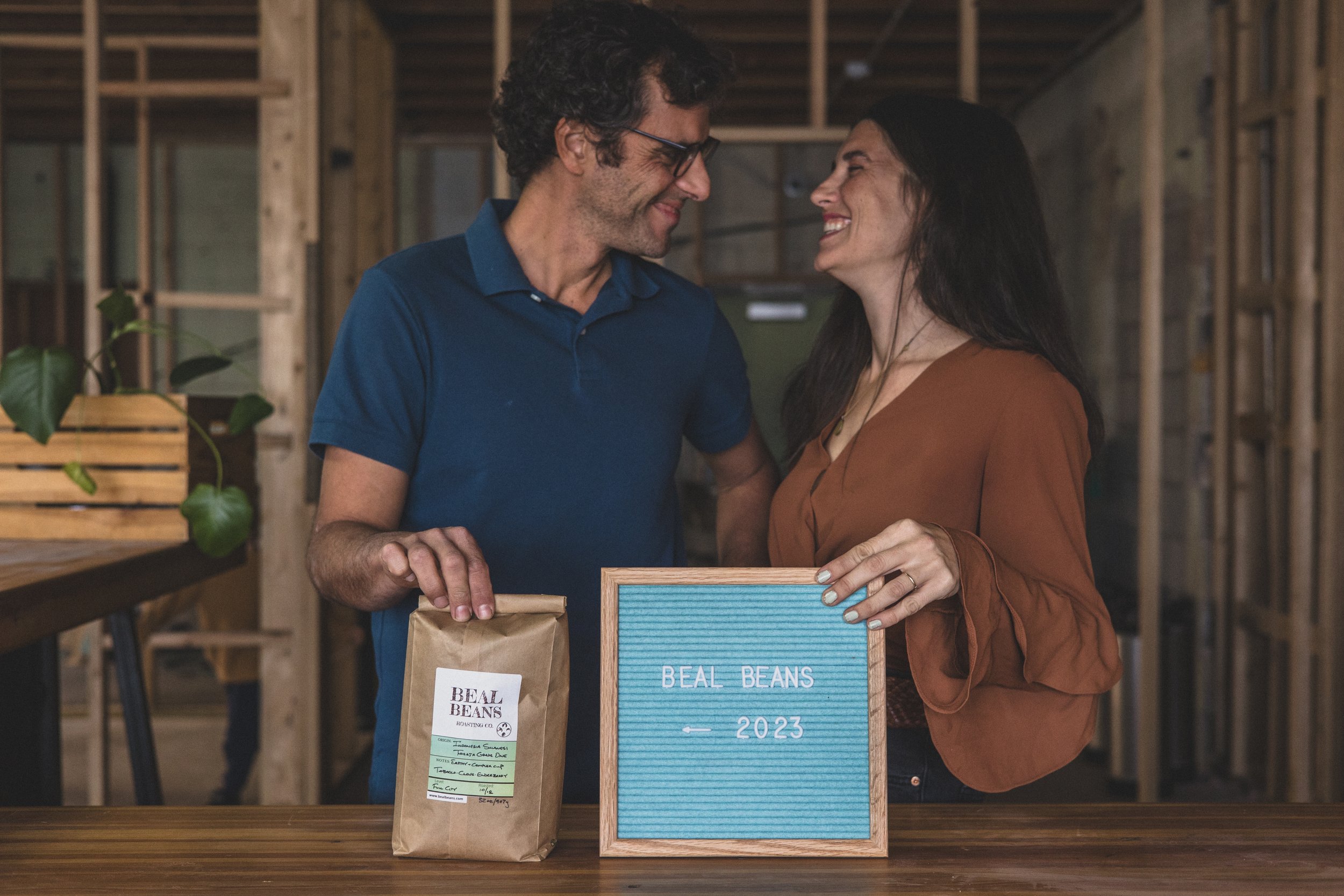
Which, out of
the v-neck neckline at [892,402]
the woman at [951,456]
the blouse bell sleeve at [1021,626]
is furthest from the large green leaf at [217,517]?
the blouse bell sleeve at [1021,626]

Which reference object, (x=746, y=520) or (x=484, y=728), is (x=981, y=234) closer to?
(x=746, y=520)

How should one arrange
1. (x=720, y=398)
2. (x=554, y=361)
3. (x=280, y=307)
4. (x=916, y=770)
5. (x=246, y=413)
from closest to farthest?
1. (x=916, y=770)
2. (x=554, y=361)
3. (x=720, y=398)
4. (x=246, y=413)
5. (x=280, y=307)

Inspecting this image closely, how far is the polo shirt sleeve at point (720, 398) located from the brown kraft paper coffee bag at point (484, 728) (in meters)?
0.73

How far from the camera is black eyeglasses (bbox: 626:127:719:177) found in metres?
1.55

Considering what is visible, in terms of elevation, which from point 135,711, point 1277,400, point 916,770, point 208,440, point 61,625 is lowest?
point 135,711

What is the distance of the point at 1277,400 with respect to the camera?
361cm

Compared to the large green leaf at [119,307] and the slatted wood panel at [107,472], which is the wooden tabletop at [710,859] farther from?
the large green leaf at [119,307]

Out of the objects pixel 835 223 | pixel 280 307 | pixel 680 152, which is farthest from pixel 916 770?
pixel 280 307

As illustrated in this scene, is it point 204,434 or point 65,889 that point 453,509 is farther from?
point 204,434

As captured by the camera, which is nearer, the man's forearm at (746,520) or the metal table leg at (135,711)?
the man's forearm at (746,520)

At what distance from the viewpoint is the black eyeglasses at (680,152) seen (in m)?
1.55

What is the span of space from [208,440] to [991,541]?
1.74 metres

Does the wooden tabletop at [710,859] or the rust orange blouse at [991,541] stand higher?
the rust orange blouse at [991,541]

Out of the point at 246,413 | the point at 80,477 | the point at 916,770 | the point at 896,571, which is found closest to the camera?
the point at 896,571
